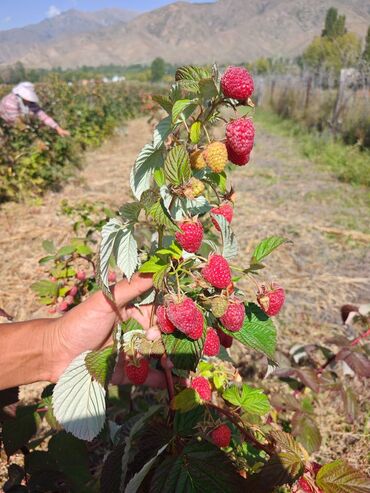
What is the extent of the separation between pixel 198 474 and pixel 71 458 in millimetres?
654

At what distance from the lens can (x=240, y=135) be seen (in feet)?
2.43

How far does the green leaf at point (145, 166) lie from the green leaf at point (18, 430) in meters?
0.89

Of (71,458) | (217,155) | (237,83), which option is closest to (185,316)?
(217,155)

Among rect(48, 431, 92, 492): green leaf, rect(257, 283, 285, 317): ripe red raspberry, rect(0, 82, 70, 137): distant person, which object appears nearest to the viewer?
rect(257, 283, 285, 317): ripe red raspberry

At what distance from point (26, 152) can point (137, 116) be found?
527 inches

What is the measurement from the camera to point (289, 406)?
1789 mm

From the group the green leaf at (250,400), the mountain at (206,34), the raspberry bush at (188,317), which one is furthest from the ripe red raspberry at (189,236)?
the mountain at (206,34)

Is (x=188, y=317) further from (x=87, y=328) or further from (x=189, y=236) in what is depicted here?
(x=87, y=328)

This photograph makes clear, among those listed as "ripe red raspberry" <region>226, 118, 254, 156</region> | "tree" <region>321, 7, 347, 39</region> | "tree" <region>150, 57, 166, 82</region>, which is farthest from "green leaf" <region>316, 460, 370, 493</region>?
"tree" <region>150, 57, 166, 82</region>

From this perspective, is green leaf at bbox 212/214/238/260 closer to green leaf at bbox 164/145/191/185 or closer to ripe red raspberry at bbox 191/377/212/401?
green leaf at bbox 164/145/191/185

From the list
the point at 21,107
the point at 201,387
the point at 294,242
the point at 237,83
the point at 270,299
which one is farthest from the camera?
the point at 21,107

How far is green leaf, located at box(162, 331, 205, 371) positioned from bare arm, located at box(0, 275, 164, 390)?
1.01ft

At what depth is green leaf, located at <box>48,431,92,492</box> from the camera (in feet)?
3.94

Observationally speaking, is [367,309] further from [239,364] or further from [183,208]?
[183,208]
